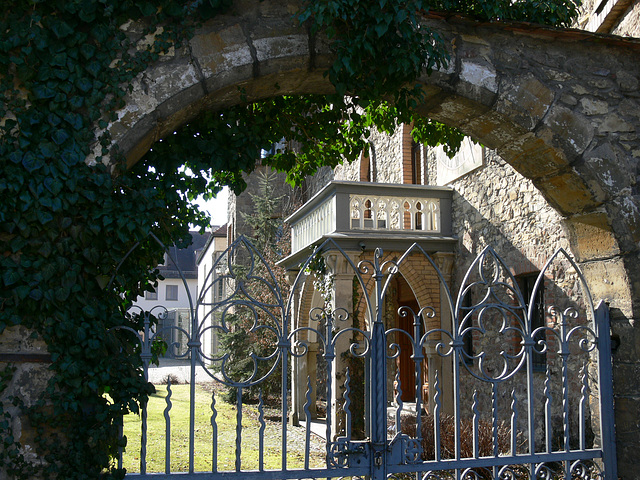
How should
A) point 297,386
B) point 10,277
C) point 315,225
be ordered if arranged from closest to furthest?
1. point 10,277
2. point 315,225
3. point 297,386

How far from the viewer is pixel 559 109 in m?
4.37

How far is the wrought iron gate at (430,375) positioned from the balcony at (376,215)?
35cm

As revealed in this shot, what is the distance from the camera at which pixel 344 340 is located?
1020cm

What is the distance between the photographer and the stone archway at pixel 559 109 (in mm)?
4047

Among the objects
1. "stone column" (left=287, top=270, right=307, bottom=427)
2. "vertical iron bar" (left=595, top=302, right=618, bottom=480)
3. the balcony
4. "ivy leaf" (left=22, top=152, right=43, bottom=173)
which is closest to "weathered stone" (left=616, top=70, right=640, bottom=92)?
"vertical iron bar" (left=595, top=302, right=618, bottom=480)

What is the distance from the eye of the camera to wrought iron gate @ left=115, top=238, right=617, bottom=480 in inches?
139

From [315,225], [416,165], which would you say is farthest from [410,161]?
[315,225]

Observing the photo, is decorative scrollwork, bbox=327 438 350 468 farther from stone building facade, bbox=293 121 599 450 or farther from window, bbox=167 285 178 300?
window, bbox=167 285 178 300

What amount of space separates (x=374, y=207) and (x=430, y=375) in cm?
302

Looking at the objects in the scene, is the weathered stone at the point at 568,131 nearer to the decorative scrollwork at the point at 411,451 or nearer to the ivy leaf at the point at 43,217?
the decorative scrollwork at the point at 411,451

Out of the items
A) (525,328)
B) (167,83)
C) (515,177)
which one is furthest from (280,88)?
(515,177)

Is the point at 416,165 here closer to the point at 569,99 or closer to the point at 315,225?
the point at 315,225

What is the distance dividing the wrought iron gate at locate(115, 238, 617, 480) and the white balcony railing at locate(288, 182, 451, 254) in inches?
20.1

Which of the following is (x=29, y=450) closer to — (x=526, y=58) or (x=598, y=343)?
(x=598, y=343)
